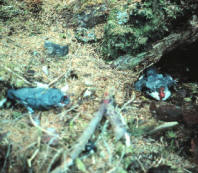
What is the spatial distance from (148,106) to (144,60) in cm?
80

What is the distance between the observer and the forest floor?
1.75 metres

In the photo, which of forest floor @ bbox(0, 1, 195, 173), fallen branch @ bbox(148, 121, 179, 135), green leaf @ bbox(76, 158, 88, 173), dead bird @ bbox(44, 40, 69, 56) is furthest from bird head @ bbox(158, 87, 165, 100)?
dead bird @ bbox(44, 40, 69, 56)

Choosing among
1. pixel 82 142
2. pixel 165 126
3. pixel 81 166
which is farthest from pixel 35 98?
pixel 165 126

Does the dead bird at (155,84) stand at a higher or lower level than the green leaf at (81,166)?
higher

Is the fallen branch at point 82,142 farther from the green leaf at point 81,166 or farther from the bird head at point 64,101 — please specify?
the bird head at point 64,101

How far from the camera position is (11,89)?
6.99 feet

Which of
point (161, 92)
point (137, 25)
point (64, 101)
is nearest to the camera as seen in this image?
point (64, 101)

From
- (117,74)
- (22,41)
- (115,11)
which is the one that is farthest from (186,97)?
(22,41)

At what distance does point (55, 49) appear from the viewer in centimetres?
290

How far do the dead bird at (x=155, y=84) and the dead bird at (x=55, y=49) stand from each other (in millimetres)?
1205

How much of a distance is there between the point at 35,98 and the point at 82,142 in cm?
72

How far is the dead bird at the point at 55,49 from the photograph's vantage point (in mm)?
2889

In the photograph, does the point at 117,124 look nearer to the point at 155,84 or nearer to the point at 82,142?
the point at 82,142

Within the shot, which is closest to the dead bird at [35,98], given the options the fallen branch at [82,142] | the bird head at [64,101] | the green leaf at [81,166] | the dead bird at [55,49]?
the bird head at [64,101]
